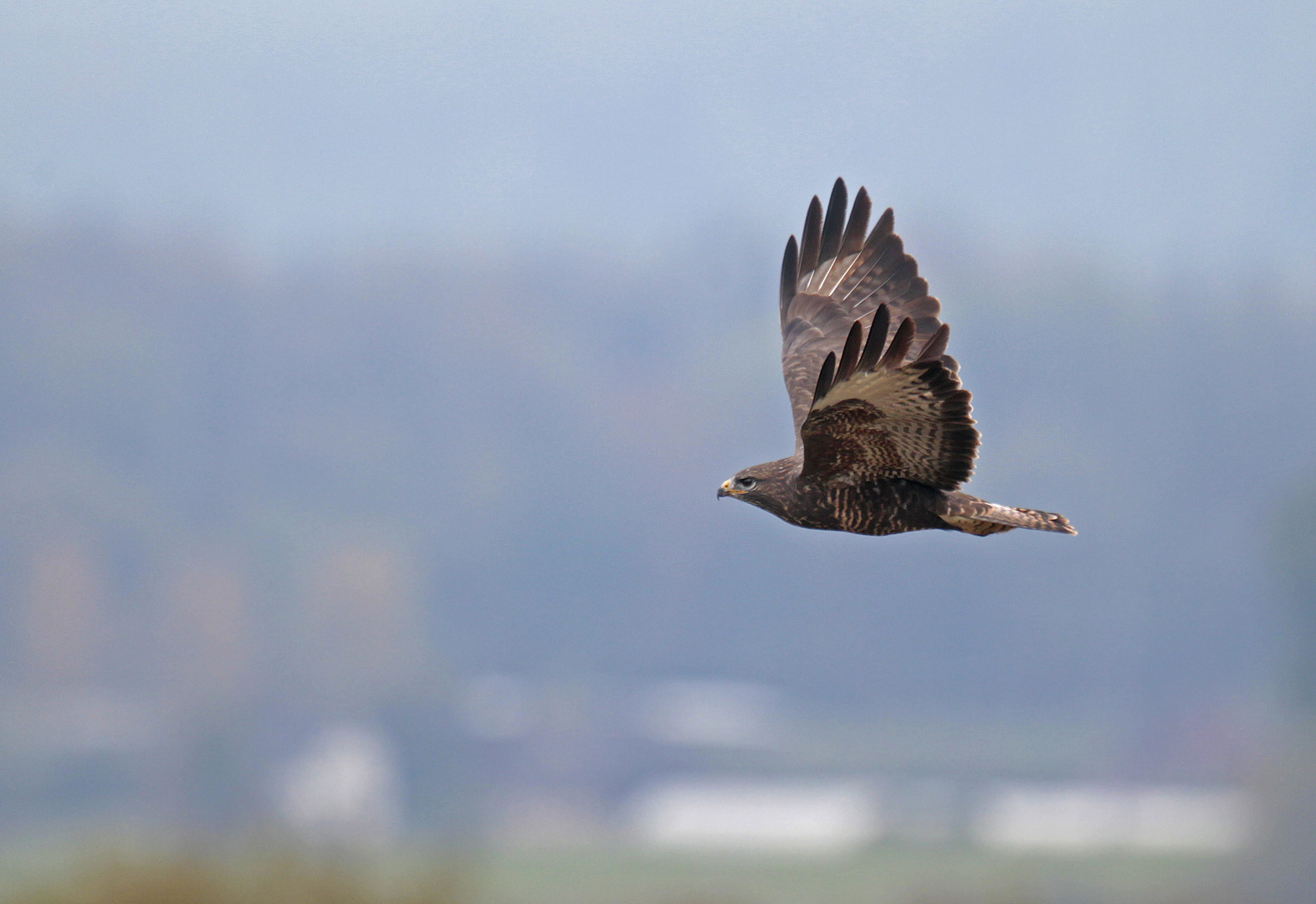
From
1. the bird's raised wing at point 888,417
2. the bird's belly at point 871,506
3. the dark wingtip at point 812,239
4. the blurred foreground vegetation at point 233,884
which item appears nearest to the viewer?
the bird's raised wing at point 888,417

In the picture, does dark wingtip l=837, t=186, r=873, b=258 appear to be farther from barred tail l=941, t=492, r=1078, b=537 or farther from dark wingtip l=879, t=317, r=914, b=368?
dark wingtip l=879, t=317, r=914, b=368

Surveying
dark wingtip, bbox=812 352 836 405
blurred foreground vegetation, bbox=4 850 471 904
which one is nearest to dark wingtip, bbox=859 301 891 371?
dark wingtip, bbox=812 352 836 405

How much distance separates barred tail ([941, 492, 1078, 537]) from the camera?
7258 millimetres

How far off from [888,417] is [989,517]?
2.17ft

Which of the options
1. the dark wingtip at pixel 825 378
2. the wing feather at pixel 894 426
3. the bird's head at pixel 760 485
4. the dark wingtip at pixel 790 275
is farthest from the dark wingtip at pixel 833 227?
the dark wingtip at pixel 825 378

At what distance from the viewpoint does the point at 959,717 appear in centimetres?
10088

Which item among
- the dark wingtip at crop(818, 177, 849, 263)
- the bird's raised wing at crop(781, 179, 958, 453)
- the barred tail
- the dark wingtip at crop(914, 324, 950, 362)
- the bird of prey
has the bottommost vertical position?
the barred tail

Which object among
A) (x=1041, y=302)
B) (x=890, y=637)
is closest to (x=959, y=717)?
(x=890, y=637)

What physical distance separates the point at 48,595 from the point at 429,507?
26824 mm

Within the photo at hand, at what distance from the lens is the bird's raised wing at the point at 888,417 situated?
266 inches

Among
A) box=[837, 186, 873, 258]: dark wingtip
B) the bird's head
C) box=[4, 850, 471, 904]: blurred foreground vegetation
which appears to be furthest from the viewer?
box=[4, 850, 471, 904]: blurred foreground vegetation

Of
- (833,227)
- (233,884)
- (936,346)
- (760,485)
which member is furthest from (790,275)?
(233,884)

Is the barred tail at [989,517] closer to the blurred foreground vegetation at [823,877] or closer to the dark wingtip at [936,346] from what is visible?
the dark wingtip at [936,346]

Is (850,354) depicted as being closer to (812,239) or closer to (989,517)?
(989,517)
